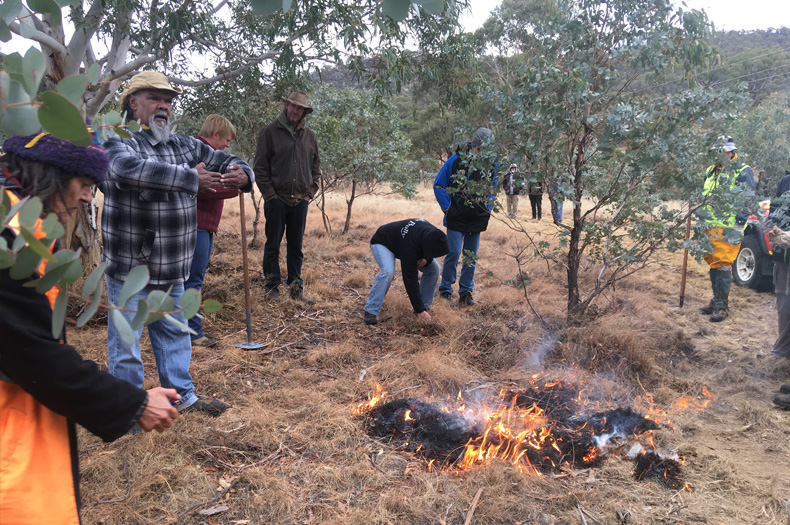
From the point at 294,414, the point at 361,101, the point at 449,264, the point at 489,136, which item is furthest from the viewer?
the point at 361,101

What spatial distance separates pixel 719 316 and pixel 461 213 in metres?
3.23

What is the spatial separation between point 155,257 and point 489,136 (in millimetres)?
3248

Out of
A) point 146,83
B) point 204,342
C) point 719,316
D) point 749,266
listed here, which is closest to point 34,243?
point 146,83

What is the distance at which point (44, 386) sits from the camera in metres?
1.37

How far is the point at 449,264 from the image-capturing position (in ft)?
20.6

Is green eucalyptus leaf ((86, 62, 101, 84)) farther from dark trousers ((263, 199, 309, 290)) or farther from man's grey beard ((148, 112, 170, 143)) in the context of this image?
dark trousers ((263, 199, 309, 290))

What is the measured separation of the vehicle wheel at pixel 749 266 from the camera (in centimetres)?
729

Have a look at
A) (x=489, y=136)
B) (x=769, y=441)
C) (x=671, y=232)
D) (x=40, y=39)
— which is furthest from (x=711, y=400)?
(x=40, y=39)

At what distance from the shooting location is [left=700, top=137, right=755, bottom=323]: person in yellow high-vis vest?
14.7 ft

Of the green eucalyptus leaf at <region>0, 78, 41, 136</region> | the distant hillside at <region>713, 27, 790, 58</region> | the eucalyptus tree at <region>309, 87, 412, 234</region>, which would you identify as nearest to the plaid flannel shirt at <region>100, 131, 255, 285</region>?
the green eucalyptus leaf at <region>0, 78, 41, 136</region>

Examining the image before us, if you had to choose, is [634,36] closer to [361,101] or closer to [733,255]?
[733,255]

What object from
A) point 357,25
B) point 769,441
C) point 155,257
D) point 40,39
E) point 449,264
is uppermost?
point 357,25

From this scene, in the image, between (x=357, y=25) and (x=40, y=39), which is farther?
(x=357, y=25)

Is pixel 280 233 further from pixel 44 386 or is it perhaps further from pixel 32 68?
pixel 32 68
